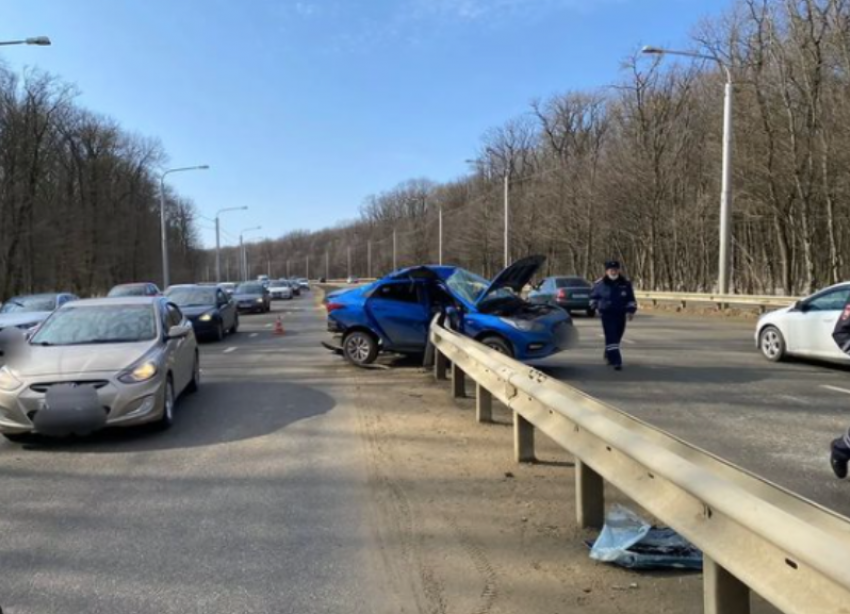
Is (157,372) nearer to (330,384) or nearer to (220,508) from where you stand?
(220,508)

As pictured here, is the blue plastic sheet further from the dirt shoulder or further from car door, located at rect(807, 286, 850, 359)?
car door, located at rect(807, 286, 850, 359)

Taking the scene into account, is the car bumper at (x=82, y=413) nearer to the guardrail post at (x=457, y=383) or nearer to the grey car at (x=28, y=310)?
the guardrail post at (x=457, y=383)

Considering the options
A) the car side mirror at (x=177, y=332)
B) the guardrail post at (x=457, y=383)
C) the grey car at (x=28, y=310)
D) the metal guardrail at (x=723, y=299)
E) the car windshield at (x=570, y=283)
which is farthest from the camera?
the car windshield at (x=570, y=283)

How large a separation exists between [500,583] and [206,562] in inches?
70.5

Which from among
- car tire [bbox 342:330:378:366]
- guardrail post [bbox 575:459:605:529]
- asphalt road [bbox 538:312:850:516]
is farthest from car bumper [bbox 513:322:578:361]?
guardrail post [bbox 575:459:605:529]

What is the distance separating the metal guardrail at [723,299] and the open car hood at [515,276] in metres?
11.2

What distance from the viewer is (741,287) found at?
43031mm

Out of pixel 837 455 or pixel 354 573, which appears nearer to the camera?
pixel 354 573

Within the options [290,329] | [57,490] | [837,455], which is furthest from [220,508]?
[290,329]

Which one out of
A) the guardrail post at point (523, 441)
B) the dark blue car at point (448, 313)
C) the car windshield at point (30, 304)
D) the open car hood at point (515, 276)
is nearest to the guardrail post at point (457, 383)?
the dark blue car at point (448, 313)

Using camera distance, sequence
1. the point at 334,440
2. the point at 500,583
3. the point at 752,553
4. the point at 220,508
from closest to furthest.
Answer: the point at 752,553 → the point at 500,583 → the point at 220,508 → the point at 334,440

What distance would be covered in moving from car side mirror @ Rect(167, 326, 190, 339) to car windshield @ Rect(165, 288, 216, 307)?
1117 centimetres

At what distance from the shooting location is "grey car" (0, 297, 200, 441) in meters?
7.16

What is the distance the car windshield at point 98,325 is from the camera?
27.7ft
